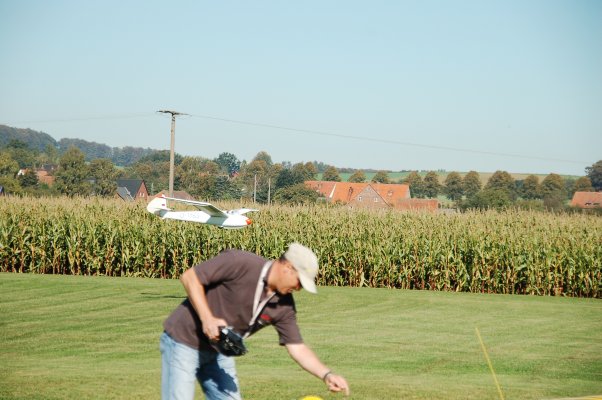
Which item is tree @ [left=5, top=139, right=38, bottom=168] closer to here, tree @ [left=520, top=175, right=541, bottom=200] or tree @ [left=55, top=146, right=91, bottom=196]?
tree @ [left=55, top=146, right=91, bottom=196]

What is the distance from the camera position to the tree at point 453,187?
16404cm

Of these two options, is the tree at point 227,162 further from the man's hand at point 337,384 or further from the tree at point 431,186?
the man's hand at point 337,384

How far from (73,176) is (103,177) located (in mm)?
7816

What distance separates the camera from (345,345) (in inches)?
570

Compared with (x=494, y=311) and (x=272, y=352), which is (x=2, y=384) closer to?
(x=272, y=352)

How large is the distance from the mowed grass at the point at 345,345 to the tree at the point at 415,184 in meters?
142

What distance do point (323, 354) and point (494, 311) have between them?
8.23m

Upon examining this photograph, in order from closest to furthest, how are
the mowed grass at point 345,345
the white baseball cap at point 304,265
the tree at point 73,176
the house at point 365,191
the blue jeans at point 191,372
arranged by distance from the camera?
1. the white baseball cap at point 304,265
2. the blue jeans at point 191,372
3. the mowed grass at point 345,345
4. the tree at point 73,176
5. the house at point 365,191

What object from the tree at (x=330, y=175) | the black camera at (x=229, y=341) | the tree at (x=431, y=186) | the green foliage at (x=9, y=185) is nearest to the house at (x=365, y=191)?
the green foliage at (x=9, y=185)

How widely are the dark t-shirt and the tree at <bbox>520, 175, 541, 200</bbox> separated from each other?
144 metres

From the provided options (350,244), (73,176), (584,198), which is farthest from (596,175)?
(350,244)

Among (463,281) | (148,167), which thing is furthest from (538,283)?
(148,167)

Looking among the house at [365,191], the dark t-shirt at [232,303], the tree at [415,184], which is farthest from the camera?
Answer: the tree at [415,184]

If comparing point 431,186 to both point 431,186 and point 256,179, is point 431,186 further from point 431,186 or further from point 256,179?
point 256,179
